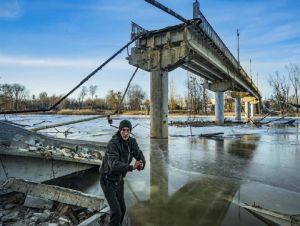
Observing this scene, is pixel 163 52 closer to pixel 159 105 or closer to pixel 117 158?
pixel 159 105

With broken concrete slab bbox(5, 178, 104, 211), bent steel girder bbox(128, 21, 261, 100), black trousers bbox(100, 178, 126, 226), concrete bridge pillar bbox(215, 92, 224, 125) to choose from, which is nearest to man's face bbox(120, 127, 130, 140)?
black trousers bbox(100, 178, 126, 226)

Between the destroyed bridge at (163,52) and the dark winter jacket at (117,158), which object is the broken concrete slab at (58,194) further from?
the destroyed bridge at (163,52)


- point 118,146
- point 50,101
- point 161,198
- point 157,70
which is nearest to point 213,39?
point 157,70

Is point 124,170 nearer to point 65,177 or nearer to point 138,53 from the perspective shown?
point 65,177

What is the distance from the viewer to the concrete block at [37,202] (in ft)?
15.5

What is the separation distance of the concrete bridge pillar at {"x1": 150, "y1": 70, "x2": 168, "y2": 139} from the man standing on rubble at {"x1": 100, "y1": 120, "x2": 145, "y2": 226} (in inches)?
518

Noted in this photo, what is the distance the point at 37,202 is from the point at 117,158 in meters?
1.90

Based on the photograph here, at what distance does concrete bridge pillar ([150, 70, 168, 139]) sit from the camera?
17.2m

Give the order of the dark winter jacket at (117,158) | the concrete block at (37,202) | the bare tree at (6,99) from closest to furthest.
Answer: the dark winter jacket at (117,158) → the concrete block at (37,202) → the bare tree at (6,99)

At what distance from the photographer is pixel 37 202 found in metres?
4.77

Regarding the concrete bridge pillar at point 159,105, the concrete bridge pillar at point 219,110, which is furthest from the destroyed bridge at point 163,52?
the concrete bridge pillar at point 219,110

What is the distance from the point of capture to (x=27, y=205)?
4746mm

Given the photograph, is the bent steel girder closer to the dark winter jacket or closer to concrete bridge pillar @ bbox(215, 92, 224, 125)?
the dark winter jacket

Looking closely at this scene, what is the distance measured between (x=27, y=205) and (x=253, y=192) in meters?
4.25
